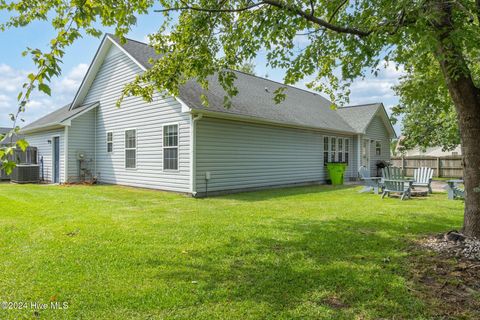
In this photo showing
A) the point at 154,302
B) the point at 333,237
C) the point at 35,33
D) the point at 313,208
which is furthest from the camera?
the point at 313,208

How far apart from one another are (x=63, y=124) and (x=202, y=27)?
10.7 metres

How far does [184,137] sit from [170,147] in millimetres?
902

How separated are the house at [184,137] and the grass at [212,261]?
3.37m

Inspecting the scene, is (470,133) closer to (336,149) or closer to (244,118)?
(244,118)

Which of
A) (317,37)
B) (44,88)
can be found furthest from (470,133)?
(44,88)

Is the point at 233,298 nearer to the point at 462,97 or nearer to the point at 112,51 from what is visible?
the point at 462,97

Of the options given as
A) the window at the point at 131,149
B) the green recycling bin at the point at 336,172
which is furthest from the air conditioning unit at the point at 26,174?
the green recycling bin at the point at 336,172

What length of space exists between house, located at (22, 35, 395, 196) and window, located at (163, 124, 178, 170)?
4 cm

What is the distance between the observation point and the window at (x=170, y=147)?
11.1 metres

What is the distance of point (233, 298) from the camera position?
3.15 meters

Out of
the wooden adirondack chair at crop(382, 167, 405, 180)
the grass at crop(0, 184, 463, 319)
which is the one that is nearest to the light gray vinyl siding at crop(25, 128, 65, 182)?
the grass at crop(0, 184, 463, 319)

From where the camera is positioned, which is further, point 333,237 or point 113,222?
point 113,222

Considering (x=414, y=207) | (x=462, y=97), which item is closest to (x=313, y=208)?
(x=414, y=207)

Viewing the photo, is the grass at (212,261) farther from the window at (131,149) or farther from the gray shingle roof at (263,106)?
the window at (131,149)
